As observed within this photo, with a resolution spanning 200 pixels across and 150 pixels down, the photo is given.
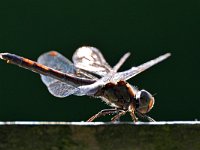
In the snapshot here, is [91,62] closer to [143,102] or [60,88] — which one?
[60,88]

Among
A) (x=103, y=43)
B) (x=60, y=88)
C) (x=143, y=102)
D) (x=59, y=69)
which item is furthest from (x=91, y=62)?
(x=103, y=43)

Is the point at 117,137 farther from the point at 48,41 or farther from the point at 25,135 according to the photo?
the point at 48,41

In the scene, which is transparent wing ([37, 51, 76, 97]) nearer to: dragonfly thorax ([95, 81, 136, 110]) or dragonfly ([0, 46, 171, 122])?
dragonfly ([0, 46, 171, 122])

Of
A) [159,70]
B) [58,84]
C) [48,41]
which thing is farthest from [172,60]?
[58,84]

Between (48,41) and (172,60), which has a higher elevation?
(48,41)

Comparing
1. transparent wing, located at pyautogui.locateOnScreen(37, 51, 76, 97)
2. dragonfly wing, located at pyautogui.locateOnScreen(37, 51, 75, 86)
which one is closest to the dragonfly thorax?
transparent wing, located at pyautogui.locateOnScreen(37, 51, 76, 97)

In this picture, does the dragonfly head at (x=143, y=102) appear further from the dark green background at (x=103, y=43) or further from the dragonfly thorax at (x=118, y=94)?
the dark green background at (x=103, y=43)
